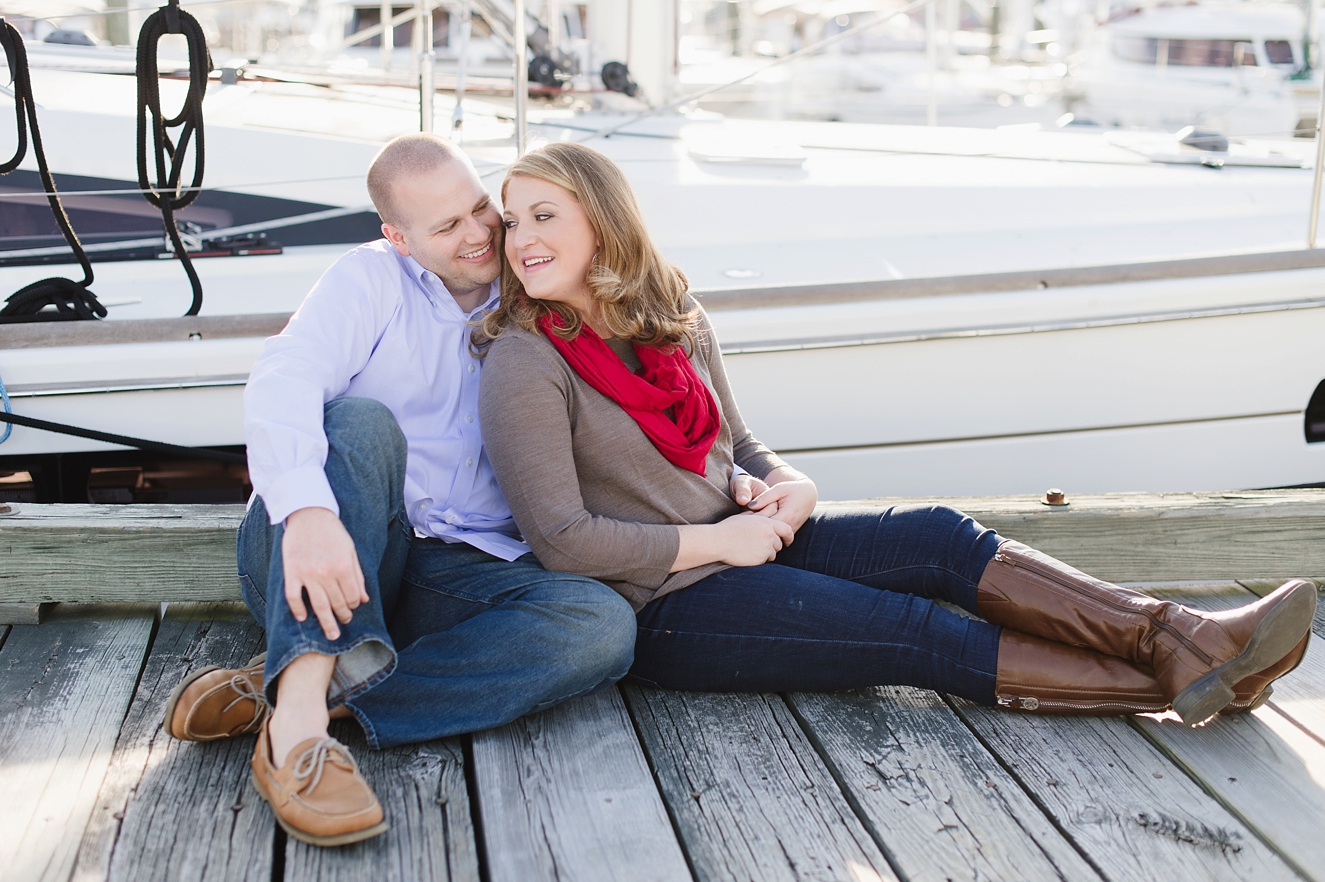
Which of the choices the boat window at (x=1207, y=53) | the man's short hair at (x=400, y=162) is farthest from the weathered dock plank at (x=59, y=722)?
the boat window at (x=1207, y=53)

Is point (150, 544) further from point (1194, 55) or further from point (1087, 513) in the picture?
point (1194, 55)

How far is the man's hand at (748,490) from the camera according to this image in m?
2.16

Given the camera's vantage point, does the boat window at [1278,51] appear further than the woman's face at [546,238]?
Yes

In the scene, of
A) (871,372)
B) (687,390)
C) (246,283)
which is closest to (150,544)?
(246,283)

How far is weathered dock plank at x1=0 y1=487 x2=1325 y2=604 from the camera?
89.8 inches

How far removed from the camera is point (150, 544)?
7.55 ft

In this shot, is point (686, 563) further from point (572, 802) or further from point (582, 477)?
point (572, 802)

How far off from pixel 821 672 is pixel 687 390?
1.78 ft

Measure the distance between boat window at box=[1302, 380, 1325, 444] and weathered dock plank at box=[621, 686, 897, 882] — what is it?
218cm

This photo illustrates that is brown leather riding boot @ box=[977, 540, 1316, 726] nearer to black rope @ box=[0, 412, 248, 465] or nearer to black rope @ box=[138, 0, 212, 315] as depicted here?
black rope @ box=[0, 412, 248, 465]

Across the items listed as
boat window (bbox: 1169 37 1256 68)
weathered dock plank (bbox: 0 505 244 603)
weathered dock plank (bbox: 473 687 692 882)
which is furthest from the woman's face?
boat window (bbox: 1169 37 1256 68)

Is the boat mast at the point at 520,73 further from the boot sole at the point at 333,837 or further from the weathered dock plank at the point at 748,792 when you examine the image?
the boot sole at the point at 333,837

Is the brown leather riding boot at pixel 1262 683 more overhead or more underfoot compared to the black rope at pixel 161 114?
more underfoot

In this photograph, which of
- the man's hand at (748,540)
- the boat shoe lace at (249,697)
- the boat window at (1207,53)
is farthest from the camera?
the boat window at (1207,53)
